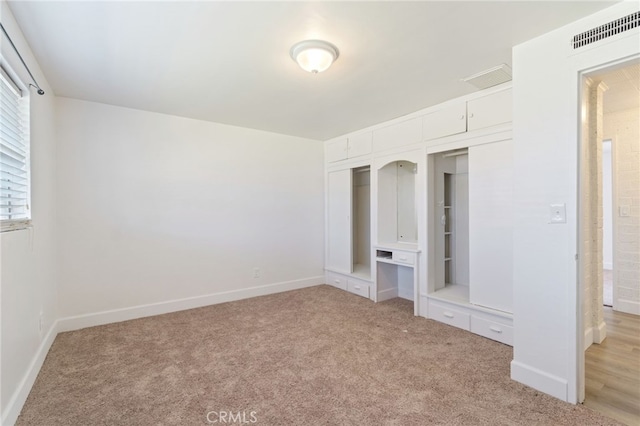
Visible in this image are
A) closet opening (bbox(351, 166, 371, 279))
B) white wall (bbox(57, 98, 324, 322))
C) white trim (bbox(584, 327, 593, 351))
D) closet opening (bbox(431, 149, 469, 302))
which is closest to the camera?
white trim (bbox(584, 327, 593, 351))

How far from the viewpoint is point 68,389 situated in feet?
6.82

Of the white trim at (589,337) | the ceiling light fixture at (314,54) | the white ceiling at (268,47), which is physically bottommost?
the white trim at (589,337)

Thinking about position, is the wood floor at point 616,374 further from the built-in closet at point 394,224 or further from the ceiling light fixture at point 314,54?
the ceiling light fixture at point 314,54

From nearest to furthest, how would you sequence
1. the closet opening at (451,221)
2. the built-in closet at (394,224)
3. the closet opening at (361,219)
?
the closet opening at (451,221) < the built-in closet at (394,224) < the closet opening at (361,219)

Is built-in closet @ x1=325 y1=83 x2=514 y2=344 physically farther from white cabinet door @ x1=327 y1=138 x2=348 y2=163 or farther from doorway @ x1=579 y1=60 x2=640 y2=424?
doorway @ x1=579 y1=60 x2=640 y2=424

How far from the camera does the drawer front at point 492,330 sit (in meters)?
2.71

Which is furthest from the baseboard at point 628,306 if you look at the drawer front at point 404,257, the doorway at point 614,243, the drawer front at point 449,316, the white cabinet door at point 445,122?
the white cabinet door at point 445,122

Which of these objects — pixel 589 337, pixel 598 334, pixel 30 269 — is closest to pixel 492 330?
pixel 589 337

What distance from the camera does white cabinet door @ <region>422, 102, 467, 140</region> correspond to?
10.2 feet

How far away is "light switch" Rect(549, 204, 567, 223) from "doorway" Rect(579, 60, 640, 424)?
0.29 ft

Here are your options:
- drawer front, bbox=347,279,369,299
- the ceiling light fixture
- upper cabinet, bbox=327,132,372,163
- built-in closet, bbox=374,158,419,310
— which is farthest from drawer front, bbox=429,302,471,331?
the ceiling light fixture

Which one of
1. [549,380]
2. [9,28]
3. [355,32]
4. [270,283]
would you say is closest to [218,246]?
[270,283]

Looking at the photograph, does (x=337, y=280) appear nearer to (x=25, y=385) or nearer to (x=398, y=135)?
(x=398, y=135)

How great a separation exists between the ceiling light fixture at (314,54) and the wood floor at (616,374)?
285cm
